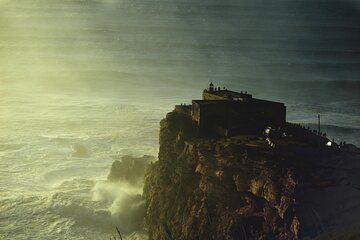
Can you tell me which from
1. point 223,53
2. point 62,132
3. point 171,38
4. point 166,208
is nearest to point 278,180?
point 166,208

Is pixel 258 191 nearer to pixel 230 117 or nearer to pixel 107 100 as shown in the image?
pixel 230 117

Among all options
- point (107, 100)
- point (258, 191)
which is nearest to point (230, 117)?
point (258, 191)

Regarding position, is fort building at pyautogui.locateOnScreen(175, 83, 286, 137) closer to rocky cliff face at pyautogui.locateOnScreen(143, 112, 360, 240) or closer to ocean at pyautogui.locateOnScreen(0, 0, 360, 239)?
rocky cliff face at pyautogui.locateOnScreen(143, 112, 360, 240)

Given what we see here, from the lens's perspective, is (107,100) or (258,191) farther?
(107,100)

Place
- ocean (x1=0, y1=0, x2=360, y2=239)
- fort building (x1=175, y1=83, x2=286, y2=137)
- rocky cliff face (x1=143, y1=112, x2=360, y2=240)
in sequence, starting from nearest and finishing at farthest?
rocky cliff face (x1=143, y1=112, x2=360, y2=240) → fort building (x1=175, y1=83, x2=286, y2=137) → ocean (x1=0, y1=0, x2=360, y2=239)

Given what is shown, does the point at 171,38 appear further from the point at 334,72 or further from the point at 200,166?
the point at 200,166

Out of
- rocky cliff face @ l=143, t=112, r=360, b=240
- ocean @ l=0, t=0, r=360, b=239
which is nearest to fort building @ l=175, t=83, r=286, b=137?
rocky cliff face @ l=143, t=112, r=360, b=240
